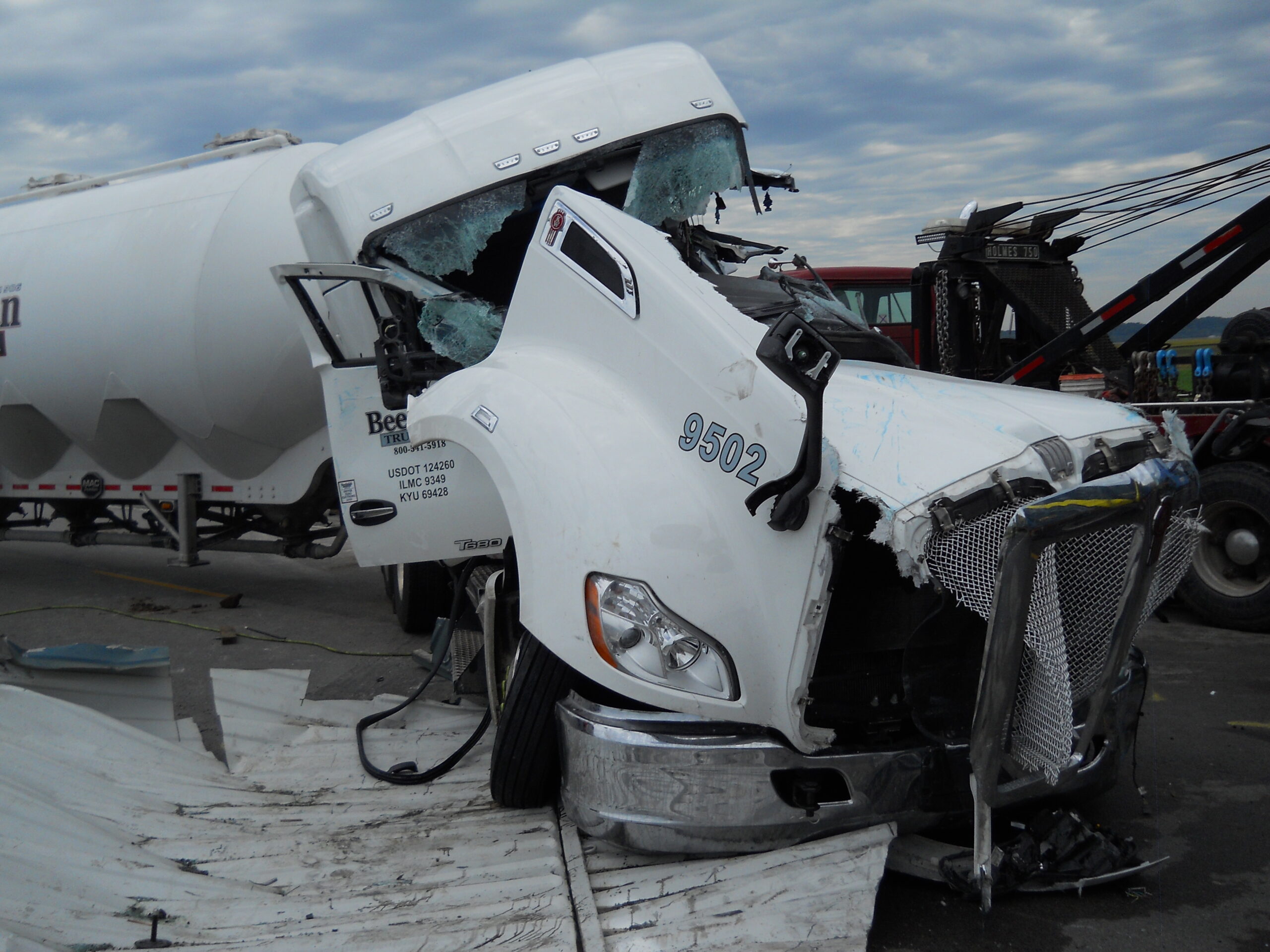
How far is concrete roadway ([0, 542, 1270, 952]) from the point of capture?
2963 millimetres

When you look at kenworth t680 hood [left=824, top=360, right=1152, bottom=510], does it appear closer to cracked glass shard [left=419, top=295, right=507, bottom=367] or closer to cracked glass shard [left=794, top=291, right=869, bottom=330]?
cracked glass shard [left=794, top=291, right=869, bottom=330]

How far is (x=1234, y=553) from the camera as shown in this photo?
6516 millimetres

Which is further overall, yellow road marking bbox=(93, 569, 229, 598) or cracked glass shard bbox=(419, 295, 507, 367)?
yellow road marking bbox=(93, 569, 229, 598)

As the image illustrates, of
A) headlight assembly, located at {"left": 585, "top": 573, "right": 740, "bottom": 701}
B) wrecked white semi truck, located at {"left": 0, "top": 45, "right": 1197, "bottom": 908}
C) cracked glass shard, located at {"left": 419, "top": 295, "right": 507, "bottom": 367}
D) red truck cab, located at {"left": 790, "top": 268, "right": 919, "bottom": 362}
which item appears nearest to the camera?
wrecked white semi truck, located at {"left": 0, "top": 45, "right": 1197, "bottom": 908}

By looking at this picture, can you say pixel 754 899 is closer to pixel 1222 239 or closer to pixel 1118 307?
pixel 1118 307

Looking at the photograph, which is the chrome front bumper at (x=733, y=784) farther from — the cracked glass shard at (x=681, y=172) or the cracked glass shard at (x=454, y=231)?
the cracked glass shard at (x=681, y=172)

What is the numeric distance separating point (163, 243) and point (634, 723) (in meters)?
6.46

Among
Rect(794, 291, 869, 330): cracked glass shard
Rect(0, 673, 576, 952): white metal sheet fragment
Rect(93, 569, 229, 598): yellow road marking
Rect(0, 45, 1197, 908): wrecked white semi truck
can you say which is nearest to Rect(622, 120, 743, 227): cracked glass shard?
Rect(0, 45, 1197, 908): wrecked white semi truck

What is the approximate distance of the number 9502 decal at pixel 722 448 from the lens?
2838 millimetres

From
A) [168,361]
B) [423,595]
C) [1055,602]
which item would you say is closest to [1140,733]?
[1055,602]

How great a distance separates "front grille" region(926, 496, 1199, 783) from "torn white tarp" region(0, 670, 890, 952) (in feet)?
1.75

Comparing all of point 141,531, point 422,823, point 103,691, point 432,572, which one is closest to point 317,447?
point 432,572

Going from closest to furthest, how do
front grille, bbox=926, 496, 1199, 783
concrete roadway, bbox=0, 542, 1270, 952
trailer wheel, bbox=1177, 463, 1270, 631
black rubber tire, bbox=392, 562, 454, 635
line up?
1. front grille, bbox=926, 496, 1199, 783
2. concrete roadway, bbox=0, 542, 1270, 952
3. trailer wheel, bbox=1177, 463, 1270, 631
4. black rubber tire, bbox=392, 562, 454, 635

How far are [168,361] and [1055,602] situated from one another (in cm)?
683
